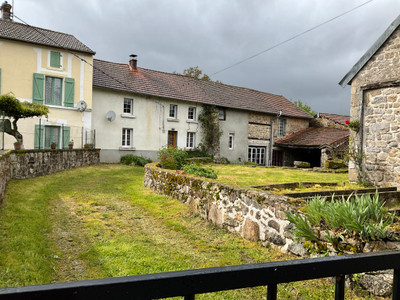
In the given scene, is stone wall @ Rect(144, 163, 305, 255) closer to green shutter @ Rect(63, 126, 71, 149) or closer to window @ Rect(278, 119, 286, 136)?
green shutter @ Rect(63, 126, 71, 149)

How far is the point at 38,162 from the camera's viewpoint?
12883 mm

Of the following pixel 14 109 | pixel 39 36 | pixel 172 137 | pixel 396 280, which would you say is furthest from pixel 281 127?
pixel 396 280

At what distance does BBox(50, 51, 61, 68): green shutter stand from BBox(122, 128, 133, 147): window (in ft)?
19.5

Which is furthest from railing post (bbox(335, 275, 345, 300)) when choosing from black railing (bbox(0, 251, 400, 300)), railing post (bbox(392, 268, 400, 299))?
railing post (bbox(392, 268, 400, 299))

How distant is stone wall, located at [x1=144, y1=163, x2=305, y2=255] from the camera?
521 centimetres

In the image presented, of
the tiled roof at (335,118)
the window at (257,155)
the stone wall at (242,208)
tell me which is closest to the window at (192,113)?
the window at (257,155)

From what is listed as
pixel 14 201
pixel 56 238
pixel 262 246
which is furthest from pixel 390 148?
pixel 14 201

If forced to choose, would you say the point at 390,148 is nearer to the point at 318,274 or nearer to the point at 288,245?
the point at 288,245

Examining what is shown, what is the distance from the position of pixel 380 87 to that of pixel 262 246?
7316 mm

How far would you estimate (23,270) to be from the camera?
13.9ft

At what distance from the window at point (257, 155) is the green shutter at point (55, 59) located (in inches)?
673

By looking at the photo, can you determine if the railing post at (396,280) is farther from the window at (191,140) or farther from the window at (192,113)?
the window at (192,113)

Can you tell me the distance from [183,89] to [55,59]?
10151mm

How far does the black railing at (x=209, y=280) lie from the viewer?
924mm
